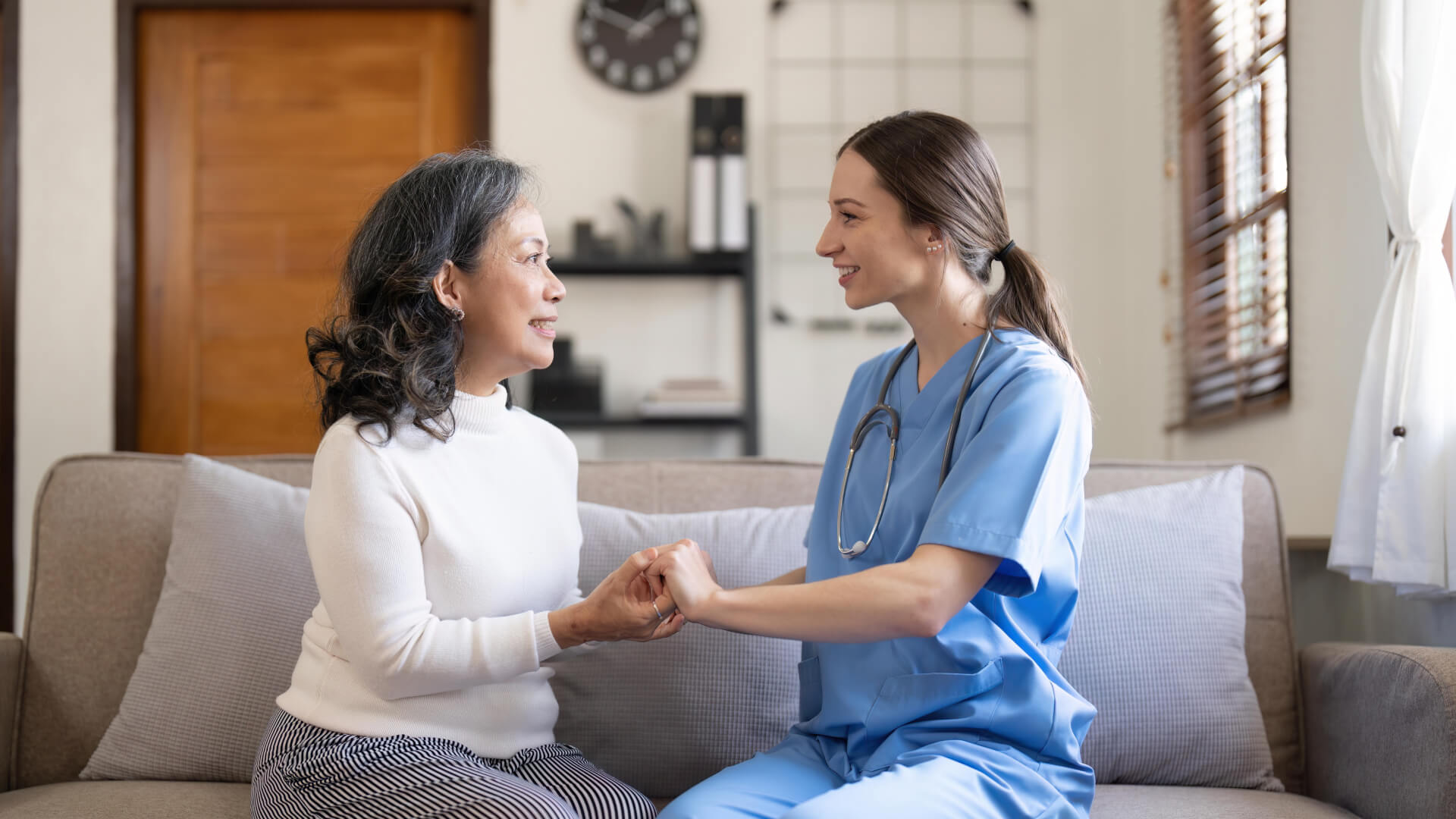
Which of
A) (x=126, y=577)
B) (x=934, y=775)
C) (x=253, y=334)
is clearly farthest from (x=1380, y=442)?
(x=253, y=334)

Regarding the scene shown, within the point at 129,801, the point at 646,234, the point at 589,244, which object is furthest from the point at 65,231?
the point at 129,801

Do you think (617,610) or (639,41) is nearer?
(617,610)

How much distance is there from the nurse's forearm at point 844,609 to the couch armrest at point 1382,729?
0.62 meters

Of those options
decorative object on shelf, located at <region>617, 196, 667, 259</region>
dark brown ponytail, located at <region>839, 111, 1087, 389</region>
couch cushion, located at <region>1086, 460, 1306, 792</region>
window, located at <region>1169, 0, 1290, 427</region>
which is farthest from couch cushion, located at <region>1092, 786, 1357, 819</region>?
decorative object on shelf, located at <region>617, 196, 667, 259</region>

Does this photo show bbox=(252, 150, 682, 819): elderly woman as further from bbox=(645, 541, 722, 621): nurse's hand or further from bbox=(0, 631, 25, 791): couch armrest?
bbox=(0, 631, 25, 791): couch armrest

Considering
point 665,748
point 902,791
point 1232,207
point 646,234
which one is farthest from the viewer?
point 646,234

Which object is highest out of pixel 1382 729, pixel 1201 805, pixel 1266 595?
pixel 1266 595

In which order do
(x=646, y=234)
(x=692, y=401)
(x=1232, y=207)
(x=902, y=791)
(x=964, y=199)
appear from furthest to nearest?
(x=646, y=234) < (x=692, y=401) < (x=1232, y=207) < (x=964, y=199) < (x=902, y=791)

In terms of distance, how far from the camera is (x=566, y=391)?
358 cm

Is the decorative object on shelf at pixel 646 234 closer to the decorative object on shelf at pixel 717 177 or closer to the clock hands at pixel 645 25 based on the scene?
the decorative object on shelf at pixel 717 177

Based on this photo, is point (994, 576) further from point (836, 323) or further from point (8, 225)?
point (8, 225)

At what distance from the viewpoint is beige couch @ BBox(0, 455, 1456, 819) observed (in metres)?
1.44

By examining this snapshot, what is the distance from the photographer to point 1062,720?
50.9 inches

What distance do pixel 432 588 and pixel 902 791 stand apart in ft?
1.81
